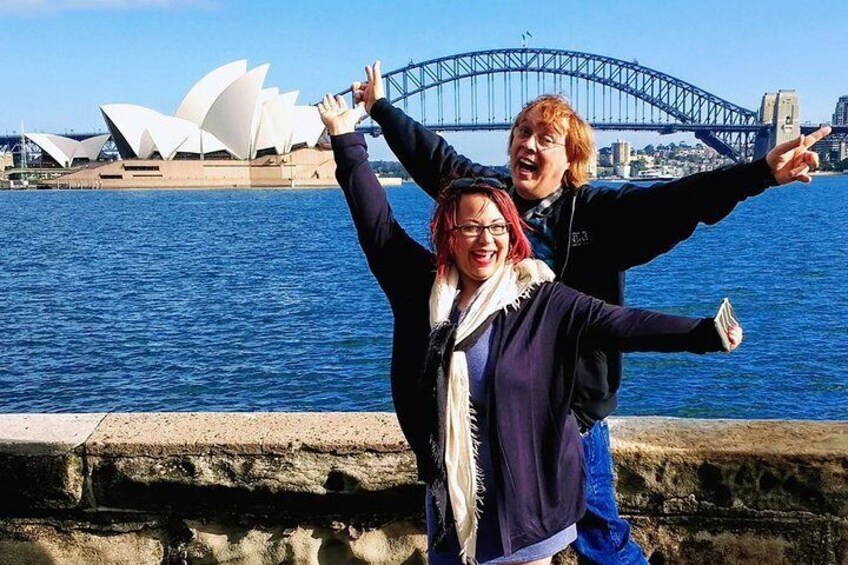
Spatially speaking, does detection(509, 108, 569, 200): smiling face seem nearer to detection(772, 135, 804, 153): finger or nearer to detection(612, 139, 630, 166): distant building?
detection(772, 135, 804, 153): finger

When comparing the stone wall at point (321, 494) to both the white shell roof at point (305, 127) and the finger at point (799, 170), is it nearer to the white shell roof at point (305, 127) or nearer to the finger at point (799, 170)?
the finger at point (799, 170)

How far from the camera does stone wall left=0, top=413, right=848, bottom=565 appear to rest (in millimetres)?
2115

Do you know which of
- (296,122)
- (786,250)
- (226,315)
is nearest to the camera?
(226,315)

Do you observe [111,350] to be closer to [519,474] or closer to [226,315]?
[226,315]

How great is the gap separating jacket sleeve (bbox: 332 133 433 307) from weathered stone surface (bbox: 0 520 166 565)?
0.89m

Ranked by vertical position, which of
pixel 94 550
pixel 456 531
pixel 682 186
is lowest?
pixel 94 550

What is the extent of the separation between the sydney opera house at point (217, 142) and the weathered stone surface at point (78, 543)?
74.5m

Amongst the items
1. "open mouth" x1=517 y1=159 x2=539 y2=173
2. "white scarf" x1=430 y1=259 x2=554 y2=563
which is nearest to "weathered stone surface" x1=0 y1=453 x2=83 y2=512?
"white scarf" x1=430 y1=259 x2=554 y2=563

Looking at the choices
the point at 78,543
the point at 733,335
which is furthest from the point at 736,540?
the point at 78,543

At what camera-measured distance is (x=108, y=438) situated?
2.21 metres

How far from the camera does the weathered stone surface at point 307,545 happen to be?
2.18 meters

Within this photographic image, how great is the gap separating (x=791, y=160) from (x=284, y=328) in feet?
42.6

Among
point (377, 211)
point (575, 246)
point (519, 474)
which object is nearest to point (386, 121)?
point (377, 211)

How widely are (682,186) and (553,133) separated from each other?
0.92 ft
